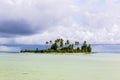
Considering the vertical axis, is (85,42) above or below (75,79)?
above

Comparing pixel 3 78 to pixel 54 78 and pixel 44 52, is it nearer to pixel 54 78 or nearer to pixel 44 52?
pixel 54 78

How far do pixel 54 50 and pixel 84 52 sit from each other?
621 inches

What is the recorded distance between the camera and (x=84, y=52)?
12581 cm

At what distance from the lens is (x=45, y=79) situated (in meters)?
19.6

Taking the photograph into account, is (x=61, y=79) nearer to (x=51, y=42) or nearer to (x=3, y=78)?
(x=3, y=78)

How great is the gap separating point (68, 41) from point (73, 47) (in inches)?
223

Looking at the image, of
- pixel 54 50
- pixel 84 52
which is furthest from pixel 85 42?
pixel 54 50

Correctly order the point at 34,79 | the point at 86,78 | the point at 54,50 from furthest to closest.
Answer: the point at 54,50, the point at 86,78, the point at 34,79

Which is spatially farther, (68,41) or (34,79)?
(68,41)

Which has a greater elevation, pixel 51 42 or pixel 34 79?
pixel 51 42

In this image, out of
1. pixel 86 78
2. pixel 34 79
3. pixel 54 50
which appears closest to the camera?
pixel 34 79

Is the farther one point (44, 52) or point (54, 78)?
point (44, 52)

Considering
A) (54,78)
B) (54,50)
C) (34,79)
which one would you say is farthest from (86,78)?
(54,50)

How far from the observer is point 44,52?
127500 millimetres
